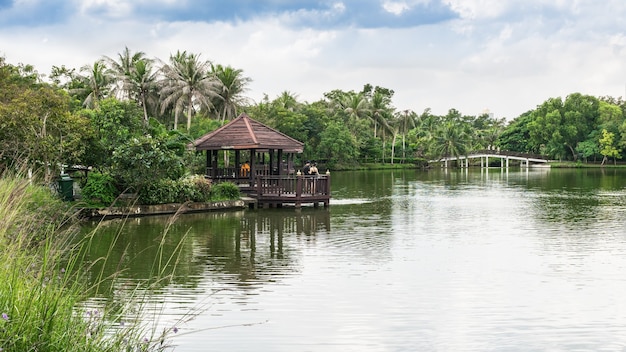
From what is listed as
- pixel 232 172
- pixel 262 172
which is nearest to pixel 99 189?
pixel 232 172

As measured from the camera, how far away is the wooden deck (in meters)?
21.1

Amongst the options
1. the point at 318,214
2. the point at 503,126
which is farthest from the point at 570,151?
the point at 318,214

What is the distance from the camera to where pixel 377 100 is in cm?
6944

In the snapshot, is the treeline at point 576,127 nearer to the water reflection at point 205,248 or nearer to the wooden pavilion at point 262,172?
the wooden pavilion at point 262,172

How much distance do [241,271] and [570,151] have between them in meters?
72.7

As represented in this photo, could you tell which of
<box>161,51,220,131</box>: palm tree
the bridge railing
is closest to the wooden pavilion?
<box>161,51,220,131</box>: palm tree

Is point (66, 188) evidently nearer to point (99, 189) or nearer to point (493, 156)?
point (99, 189)

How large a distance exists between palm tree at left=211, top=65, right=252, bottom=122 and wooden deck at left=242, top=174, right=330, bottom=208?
24997 mm

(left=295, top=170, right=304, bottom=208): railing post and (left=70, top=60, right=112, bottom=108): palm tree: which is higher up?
(left=70, top=60, right=112, bottom=108): palm tree

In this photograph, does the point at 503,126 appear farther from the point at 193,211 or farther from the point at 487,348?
the point at 487,348

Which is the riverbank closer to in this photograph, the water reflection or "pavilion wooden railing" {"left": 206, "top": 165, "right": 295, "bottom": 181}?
the water reflection

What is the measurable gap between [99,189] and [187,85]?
83.6ft

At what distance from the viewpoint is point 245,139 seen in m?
22.8

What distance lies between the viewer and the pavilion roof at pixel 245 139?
22672 millimetres
